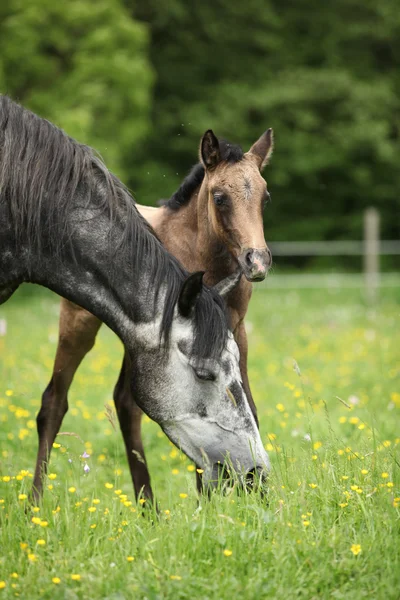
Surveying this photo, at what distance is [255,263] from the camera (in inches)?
144

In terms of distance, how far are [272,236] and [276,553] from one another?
18.4 metres

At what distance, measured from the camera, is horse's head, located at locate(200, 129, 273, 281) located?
3.73 metres

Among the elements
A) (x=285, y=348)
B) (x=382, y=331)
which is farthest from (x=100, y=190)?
(x=382, y=331)

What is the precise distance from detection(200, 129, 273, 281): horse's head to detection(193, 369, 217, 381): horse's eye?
1.81 ft

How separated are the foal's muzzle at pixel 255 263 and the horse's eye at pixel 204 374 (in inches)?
21.7

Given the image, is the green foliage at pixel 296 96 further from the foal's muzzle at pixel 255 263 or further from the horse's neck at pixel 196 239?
the foal's muzzle at pixel 255 263

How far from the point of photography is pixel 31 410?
6.64 metres

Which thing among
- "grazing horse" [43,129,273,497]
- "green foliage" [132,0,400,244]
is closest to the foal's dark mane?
"grazing horse" [43,129,273,497]

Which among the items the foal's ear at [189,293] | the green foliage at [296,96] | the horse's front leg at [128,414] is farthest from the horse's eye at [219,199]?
the green foliage at [296,96]

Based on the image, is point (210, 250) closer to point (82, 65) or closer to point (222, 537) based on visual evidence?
point (222, 537)

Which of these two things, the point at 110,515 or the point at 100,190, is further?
the point at 100,190

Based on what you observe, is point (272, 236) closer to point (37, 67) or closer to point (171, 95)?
point (171, 95)

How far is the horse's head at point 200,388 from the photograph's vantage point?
340 cm

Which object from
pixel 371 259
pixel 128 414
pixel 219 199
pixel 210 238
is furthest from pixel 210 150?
pixel 371 259
